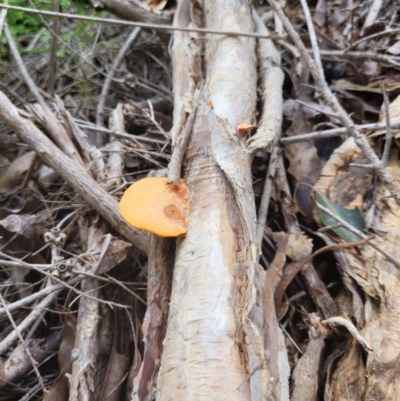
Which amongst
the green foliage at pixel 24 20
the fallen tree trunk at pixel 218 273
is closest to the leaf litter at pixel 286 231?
the green foliage at pixel 24 20

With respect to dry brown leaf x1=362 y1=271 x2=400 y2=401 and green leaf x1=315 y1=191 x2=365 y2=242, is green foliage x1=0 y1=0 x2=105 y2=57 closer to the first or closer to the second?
green leaf x1=315 y1=191 x2=365 y2=242

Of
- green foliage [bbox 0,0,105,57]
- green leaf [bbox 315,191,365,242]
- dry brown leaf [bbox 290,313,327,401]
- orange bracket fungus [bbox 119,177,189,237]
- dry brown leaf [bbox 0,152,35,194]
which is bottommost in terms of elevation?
dry brown leaf [bbox 290,313,327,401]

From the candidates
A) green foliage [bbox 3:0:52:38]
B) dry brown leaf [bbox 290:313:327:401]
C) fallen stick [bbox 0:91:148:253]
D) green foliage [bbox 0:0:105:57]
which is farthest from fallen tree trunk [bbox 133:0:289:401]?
green foliage [bbox 3:0:52:38]

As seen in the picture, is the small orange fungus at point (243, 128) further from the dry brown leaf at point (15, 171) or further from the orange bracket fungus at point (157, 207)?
the dry brown leaf at point (15, 171)

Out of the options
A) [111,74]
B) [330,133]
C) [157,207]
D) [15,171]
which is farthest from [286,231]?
[111,74]

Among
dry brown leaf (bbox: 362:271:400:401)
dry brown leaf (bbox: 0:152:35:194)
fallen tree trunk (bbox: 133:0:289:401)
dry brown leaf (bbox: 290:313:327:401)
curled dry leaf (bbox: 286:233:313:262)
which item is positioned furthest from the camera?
dry brown leaf (bbox: 0:152:35:194)

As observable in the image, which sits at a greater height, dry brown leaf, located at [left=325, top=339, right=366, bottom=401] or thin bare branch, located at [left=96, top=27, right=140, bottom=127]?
thin bare branch, located at [left=96, top=27, right=140, bottom=127]

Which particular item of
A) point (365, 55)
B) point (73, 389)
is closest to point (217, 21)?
point (365, 55)

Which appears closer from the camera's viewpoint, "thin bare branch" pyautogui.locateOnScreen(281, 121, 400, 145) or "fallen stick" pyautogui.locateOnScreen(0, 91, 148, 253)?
"fallen stick" pyautogui.locateOnScreen(0, 91, 148, 253)
